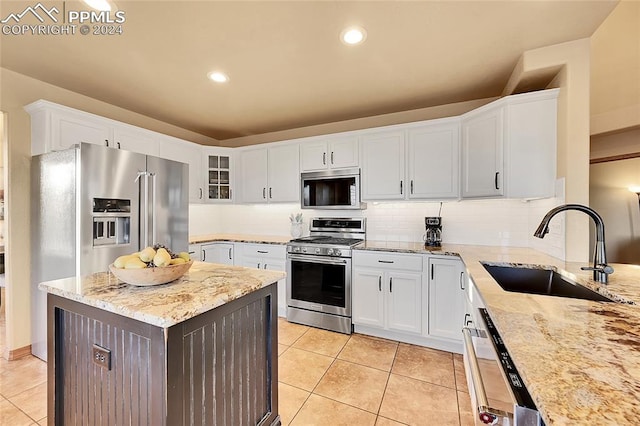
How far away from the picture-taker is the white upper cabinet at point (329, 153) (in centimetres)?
324

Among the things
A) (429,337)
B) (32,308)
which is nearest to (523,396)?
(429,337)

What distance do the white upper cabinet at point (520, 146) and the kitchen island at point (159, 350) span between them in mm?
2158

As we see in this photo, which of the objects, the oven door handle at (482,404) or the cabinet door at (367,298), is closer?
the oven door handle at (482,404)

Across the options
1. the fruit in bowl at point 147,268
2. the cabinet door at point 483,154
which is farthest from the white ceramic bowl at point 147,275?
the cabinet door at point 483,154

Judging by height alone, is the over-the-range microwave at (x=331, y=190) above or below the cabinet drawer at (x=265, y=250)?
above

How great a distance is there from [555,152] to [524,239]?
0.97 m

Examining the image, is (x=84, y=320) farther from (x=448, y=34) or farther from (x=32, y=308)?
(x=448, y=34)

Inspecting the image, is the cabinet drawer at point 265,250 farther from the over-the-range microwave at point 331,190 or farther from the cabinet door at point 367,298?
the cabinet door at point 367,298

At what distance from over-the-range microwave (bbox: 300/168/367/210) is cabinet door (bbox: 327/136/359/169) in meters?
0.09

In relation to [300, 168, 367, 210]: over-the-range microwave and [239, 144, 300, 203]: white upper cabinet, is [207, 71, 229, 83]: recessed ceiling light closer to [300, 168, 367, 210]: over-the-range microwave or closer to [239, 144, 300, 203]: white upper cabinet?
[239, 144, 300, 203]: white upper cabinet

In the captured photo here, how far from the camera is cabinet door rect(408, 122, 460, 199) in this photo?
108 inches

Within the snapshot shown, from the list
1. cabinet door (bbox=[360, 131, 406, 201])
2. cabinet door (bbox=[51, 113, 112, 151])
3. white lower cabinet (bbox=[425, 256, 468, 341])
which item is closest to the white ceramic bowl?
cabinet door (bbox=[51, 113, 112, 151])

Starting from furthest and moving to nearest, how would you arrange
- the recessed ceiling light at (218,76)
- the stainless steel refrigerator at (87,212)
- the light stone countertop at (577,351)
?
the recessed ceiling light at (218,76), the stainless steel refrigerator at (87,212), the light stone countertop at (577,351)

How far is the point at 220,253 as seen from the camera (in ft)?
12.1
